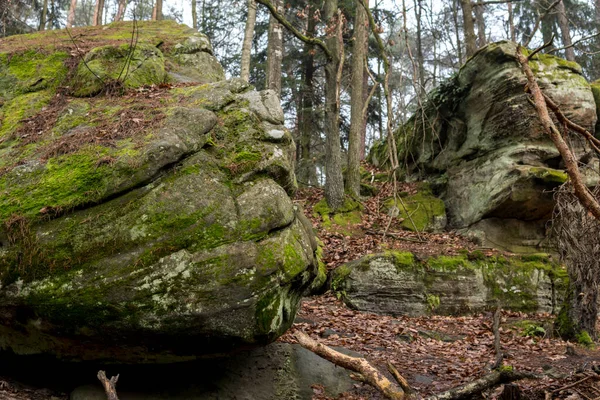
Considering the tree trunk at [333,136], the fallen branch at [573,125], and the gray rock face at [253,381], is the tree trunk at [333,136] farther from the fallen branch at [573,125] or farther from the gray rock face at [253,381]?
the fallen branch at [573,125]

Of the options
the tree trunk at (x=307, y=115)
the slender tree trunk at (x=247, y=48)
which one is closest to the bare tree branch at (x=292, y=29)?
the slender tree trunk at (x=247, y=48)

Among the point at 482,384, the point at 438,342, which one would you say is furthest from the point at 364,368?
the point at 438,342

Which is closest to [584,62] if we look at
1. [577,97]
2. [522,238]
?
[577,97]

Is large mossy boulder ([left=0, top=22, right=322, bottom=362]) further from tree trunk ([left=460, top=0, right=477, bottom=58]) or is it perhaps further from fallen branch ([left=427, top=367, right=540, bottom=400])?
tree trunk ([left=460, top=0, right=477, bottom=58])

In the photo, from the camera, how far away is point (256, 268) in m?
4.33

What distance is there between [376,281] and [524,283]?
10.8 feet

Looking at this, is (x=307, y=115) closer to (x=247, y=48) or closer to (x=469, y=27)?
(x=247, y=48)

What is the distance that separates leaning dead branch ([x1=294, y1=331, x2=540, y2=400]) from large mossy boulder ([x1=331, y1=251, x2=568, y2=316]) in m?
3.66

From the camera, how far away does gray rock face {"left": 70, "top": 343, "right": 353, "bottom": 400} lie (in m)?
4.60

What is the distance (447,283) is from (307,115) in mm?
10849

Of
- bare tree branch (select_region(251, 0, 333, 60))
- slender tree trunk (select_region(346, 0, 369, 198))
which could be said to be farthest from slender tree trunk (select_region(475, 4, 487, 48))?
bare tree branch (select_region(251, 0, 333, 60))

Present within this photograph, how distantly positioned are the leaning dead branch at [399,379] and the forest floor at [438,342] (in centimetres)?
20

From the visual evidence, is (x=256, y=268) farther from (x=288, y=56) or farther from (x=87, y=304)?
(x=288, y=56)

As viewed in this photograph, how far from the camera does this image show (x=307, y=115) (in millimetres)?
18312
